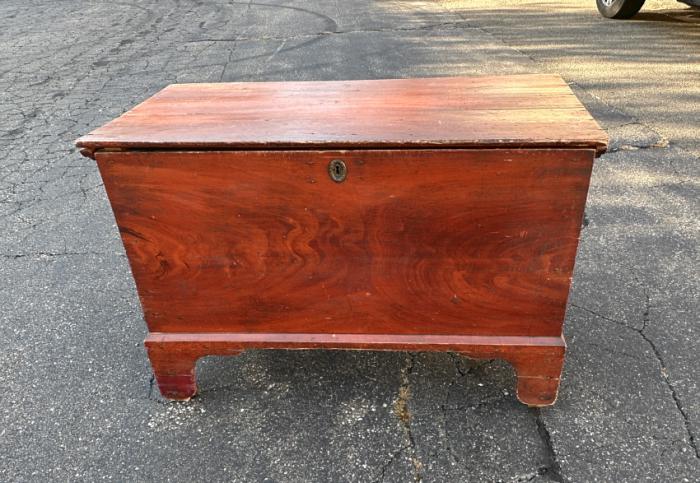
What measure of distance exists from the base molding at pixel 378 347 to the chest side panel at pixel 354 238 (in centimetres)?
3

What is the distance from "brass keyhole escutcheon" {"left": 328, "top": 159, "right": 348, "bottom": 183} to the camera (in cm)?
134

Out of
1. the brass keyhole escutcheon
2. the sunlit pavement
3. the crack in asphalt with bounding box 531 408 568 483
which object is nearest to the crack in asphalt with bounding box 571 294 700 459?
→ the sunlit pavement

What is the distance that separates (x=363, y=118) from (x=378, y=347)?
644 millimetres

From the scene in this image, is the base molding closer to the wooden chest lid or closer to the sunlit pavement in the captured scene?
the sunlit pavement

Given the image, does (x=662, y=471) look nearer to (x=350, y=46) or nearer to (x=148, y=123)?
(x=148, y=123)

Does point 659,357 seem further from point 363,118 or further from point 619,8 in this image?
point 619,8

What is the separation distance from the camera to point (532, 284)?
146 cm

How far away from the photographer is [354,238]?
145 cm

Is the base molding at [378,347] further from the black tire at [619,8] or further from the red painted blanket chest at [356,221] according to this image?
the black tire at [619,8]

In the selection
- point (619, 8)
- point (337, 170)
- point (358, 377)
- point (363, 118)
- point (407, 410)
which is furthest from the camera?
point (619, 8)

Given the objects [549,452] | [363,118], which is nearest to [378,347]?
[549,452]

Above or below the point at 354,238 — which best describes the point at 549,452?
below

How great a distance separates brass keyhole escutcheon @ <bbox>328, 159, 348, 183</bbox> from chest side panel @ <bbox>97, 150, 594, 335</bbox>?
14 mm

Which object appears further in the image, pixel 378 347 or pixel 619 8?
pixel 619 8
